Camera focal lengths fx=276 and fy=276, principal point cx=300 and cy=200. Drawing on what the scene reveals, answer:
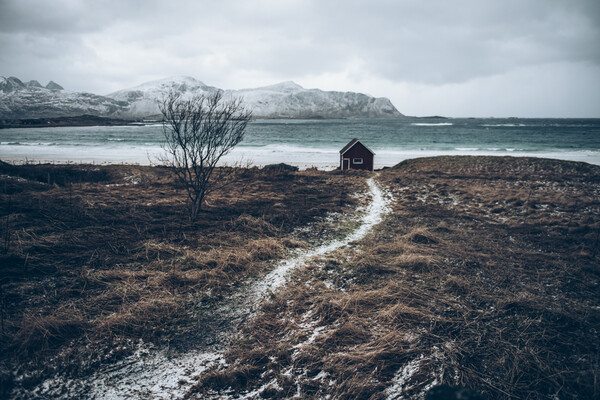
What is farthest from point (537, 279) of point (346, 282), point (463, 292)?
point (346, 282)

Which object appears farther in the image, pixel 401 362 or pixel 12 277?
pixel 12 277

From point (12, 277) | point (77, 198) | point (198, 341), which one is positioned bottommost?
point (198, 341)

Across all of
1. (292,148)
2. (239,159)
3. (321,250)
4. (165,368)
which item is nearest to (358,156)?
(239,159)

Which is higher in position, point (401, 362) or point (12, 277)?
point (12, 277)

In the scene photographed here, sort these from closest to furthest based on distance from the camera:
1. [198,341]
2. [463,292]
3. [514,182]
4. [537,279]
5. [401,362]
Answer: [401,362] < [198,341] < [463,292] < [537,279] < [514,182]

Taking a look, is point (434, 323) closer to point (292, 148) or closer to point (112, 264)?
point (112, 264)

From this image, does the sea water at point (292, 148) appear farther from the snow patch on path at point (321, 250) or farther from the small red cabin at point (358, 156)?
the snow patch on path at point (321, 250)

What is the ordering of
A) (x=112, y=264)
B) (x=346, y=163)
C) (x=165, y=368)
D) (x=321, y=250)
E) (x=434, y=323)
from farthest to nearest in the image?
(x=346, y=163) → (x=321, y=250) → (x=112, y=264) → (x=434, y=323) → (x=165, y=368)

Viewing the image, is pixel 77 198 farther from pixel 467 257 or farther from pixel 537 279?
pixel 537 279

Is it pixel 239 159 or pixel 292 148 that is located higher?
pixel 292 148

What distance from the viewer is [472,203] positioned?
44.8 feet

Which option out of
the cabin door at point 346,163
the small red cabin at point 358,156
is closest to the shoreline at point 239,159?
the cabin door at point 346,163

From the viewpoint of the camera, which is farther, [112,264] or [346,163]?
[346,163]

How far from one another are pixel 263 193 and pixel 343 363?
11842mm
